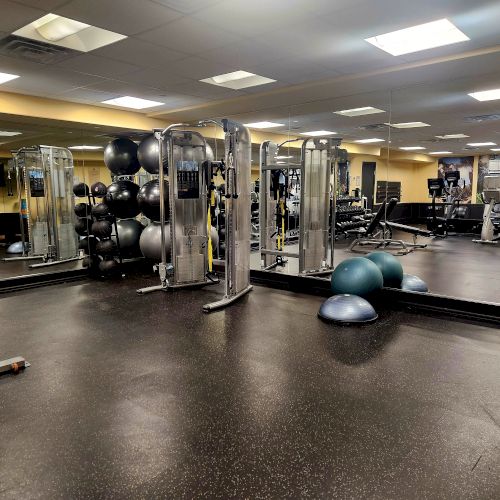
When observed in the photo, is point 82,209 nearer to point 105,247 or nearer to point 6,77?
point 105,247

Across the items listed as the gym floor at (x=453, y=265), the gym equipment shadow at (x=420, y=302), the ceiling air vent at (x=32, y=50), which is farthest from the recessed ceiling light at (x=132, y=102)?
the gym equipment shadow at (x=420, y=302)

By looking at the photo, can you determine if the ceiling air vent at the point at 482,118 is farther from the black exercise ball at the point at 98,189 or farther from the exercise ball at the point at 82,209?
the exercise ball at the point at 82,209

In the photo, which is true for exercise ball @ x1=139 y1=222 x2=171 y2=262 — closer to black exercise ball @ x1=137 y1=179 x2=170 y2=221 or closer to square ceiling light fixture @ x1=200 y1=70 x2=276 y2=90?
black exercise ball @ x1=137 y1=179 x2=170 y2=221

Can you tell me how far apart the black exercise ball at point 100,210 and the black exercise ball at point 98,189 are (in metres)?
0.34

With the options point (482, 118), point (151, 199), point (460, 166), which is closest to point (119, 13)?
point (151, 199)

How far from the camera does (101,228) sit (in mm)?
5402

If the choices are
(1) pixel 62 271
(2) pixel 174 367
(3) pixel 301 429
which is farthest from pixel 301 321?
(1) pixel 62 271

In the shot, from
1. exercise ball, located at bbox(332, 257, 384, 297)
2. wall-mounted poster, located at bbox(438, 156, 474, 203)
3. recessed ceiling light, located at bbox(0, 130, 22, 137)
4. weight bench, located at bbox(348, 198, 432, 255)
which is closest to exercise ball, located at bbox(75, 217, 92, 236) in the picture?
recessed ceiling light, located at bbox(0, 130, 22, 137)

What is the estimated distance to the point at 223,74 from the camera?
470cm

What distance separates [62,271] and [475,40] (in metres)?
5.31

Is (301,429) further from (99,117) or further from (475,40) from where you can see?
(99,117)

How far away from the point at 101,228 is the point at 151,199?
0.85 metres

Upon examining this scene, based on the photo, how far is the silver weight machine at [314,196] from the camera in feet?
17.0

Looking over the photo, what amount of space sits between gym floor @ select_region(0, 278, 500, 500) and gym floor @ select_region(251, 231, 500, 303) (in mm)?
852
